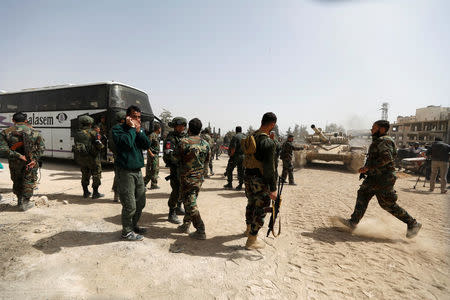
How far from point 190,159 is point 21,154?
3464 millimetres

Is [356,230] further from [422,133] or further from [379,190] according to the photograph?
[422,133]

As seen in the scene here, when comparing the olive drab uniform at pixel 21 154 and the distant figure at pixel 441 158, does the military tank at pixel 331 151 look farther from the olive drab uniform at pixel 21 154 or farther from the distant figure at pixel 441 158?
the olive drab uniform at pixel 21 154

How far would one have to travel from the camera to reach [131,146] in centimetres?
296

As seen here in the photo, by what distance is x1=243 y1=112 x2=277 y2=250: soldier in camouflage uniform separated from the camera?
9.14 ft

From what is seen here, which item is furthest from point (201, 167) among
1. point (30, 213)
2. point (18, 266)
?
point (30, 213)

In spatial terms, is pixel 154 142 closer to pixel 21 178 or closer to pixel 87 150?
pixel 87 150

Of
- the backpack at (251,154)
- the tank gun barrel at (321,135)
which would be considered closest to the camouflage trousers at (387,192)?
the backpack at (251,154)

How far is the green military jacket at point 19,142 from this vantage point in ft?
13.2

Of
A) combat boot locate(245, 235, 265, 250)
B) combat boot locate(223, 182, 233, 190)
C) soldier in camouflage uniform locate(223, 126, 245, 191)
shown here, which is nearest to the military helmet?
soldier in camouflage uniform locate(223, 126, 245, 191)

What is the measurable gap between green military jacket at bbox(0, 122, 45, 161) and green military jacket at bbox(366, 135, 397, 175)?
239 inches

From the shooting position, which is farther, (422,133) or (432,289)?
(422,133)

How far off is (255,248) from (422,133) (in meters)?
48.8

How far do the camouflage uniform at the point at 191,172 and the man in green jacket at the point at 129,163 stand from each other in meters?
0.56

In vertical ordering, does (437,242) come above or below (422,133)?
below
